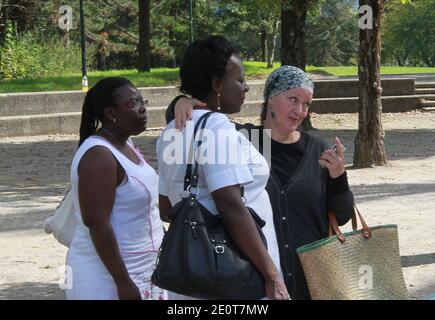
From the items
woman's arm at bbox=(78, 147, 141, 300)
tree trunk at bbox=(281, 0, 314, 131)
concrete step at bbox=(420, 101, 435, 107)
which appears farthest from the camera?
concrete step at bbox=(420, 101, 435, 107)

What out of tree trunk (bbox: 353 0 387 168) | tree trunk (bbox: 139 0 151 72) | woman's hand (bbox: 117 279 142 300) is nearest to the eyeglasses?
woman's hand (bbox: 117 279 142 300)

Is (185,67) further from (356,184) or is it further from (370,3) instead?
(370,3)

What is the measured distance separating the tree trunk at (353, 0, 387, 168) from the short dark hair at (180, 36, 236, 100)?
10.9m

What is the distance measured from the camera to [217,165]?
3.03 m

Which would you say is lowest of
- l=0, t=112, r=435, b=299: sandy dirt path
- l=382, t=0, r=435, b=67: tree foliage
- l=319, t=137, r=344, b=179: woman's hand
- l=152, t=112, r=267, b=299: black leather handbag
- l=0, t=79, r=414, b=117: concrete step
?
l=0, t=112, r=435, b=299: sandy dirt path

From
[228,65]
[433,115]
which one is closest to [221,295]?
[228,65]

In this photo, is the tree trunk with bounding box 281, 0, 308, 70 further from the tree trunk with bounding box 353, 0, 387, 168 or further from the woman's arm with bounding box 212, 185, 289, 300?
the woman's arm with bounding box 212, 185, 289, 300

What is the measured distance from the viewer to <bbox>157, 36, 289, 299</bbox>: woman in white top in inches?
118

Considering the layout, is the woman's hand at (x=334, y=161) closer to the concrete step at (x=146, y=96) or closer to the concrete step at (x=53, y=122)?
the concrete step at (x=53, y=122)

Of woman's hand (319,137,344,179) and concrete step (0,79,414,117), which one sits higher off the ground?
woman's hand (319,137,344,179)

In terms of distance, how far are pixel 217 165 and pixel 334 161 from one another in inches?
27.6

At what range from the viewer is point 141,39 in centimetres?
2789

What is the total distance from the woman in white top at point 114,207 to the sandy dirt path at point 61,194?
10.5 ft

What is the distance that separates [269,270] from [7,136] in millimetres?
17233
